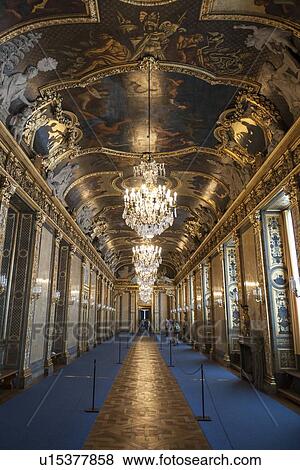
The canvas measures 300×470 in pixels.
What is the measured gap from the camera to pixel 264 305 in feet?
27.0

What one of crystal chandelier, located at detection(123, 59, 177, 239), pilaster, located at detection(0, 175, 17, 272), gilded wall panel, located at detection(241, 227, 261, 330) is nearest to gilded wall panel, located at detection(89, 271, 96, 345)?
gilded wall panel, located at detection(241, 227, 261, 330)

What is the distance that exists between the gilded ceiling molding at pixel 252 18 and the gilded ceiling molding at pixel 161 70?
127 cm

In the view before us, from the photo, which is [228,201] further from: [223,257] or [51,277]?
[51,277]

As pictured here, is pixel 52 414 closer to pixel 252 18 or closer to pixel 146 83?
pixel 146 83

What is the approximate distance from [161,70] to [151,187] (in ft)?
8.46

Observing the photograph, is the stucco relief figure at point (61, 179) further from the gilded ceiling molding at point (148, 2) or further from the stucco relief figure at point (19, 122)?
the gilded ceiling molding at point (148, 2)

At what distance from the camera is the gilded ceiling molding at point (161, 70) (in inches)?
257

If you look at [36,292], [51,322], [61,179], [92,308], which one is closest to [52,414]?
[36,292]

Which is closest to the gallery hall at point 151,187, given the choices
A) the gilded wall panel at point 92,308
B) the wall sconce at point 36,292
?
the wall sconce at point 36,292

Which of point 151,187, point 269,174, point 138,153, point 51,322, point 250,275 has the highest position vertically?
point 138,153

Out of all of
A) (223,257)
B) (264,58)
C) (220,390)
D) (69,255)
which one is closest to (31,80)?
(264,58)

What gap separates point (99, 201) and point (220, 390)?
987 cm

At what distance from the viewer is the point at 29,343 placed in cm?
842

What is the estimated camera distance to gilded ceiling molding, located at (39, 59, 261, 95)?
654 cm
